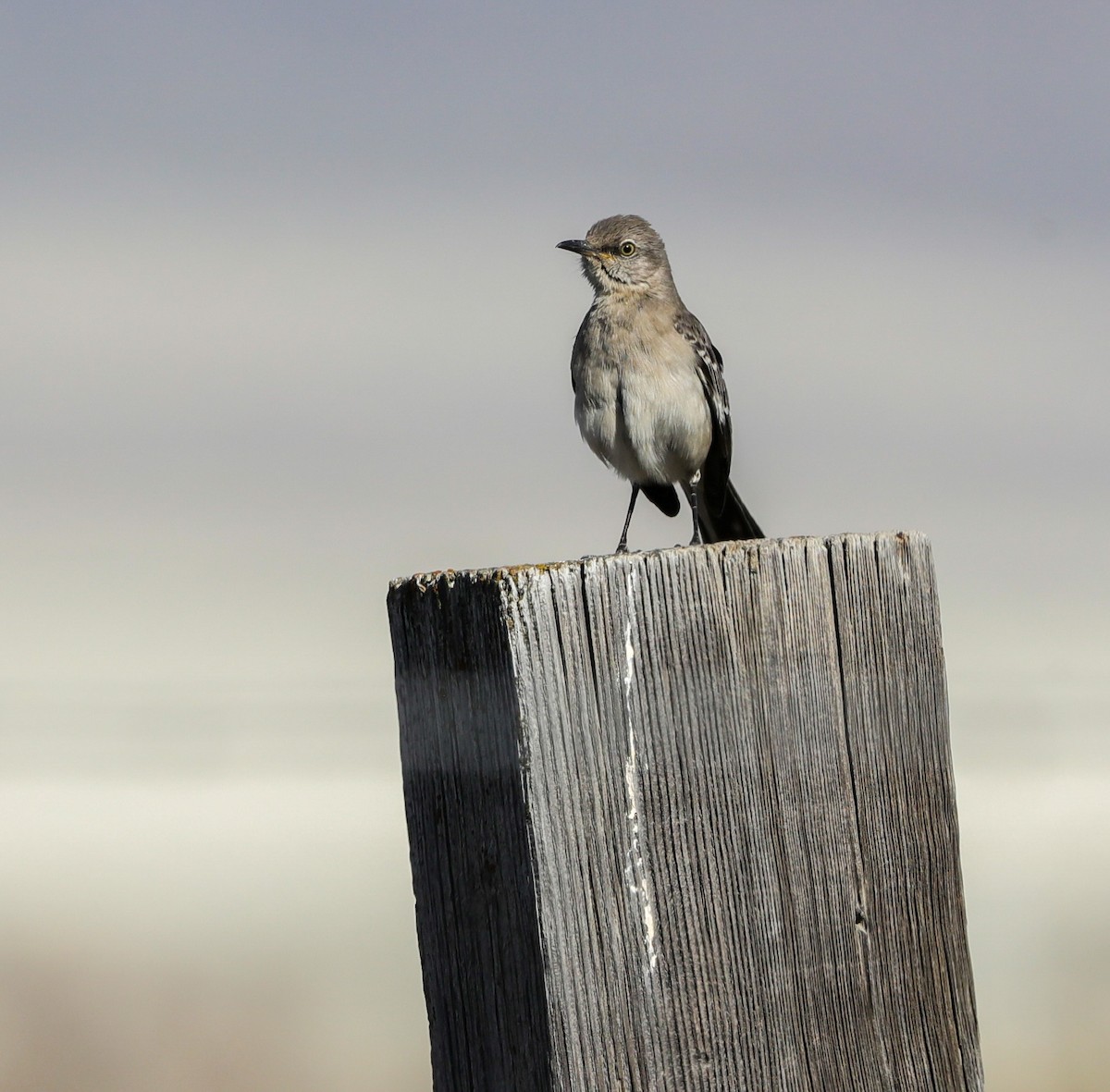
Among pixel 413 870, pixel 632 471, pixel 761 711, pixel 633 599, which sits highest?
pixel 632 471

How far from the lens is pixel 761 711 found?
73.3 inches

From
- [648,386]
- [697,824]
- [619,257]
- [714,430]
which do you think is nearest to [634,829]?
[697,824]

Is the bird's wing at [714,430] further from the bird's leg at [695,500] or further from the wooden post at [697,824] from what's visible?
the wooden post at [697,824]

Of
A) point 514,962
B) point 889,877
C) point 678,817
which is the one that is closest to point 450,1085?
point 514,962

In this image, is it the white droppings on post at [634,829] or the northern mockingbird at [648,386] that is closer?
the white droppings on post at [634,829]

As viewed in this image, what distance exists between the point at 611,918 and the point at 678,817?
0.17 m

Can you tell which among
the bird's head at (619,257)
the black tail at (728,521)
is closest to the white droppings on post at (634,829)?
the black tail at (728,521)

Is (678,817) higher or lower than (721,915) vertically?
higher

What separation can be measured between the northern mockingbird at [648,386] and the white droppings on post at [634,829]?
3.50 m

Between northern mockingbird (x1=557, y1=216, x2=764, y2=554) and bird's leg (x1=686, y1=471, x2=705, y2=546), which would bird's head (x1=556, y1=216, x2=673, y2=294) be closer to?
northern mockingbird (x1=557, y1=216, x2=764, y2=554)

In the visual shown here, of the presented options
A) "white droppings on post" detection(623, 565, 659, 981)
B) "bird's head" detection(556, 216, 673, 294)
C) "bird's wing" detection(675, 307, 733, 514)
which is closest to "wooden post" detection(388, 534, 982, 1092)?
"white droppings on post" detection(623, 565, 659, 981)

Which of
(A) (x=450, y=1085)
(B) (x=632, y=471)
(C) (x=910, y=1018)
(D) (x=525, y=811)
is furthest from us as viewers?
(B) (x=632, y=471)

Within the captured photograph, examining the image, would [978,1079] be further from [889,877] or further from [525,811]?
[525,811]

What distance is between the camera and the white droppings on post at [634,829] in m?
1.78
